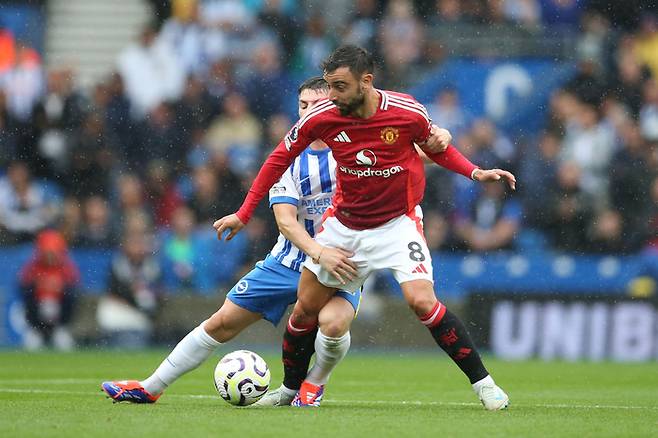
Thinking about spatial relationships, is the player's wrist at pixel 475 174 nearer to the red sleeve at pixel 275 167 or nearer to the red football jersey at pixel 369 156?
the red football jersey at pixel 369 156

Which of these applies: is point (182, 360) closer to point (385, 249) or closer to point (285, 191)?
point (285, 191)

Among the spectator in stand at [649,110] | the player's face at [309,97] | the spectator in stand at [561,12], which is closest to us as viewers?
the player's face at [309,97]

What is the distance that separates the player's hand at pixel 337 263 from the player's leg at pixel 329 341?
33 cm

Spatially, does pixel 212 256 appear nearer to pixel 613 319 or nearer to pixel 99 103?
pixel 99 103

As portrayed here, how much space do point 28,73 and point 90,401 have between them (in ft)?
34.1

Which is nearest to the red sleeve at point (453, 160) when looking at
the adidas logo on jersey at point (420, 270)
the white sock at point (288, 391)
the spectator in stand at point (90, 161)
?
the adidas logo on jersey at point (420, 270)

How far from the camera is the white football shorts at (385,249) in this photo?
733cm

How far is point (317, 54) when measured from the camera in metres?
17.8

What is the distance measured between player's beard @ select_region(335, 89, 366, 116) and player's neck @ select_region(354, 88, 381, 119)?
19 millimetres

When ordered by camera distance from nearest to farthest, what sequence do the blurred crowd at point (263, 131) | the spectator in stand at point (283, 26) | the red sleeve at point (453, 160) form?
the red sleeve at point (453, 160) < the blurred crowd at point (263, 131) < the spectator in stand at point (283, 26)

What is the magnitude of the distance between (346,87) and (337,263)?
0.97m

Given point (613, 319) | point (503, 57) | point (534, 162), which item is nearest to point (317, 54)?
point (503, 57)

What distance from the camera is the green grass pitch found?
6.28 metres

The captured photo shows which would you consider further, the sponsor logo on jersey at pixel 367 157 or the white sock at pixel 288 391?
the white sock at pixel 288 391
